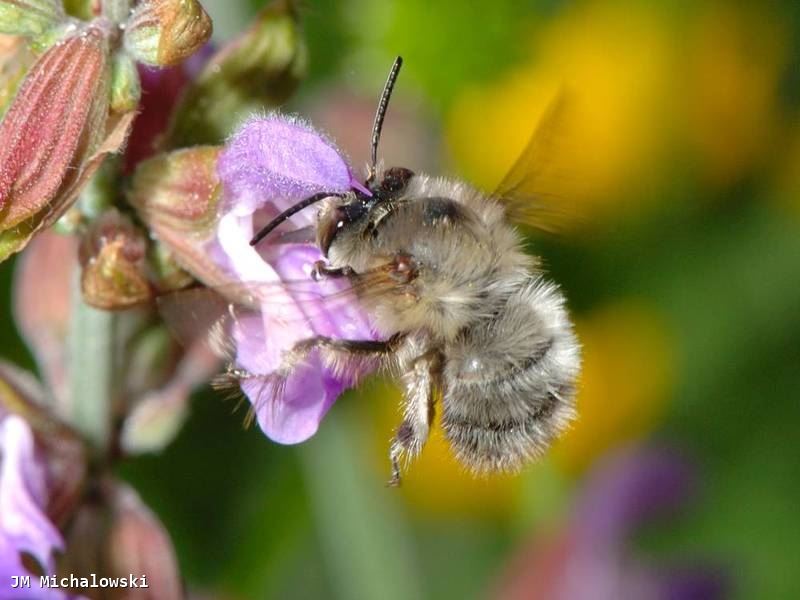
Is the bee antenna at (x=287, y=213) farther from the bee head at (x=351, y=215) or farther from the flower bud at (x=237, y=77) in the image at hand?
the flower bud at (x=237, y=77)

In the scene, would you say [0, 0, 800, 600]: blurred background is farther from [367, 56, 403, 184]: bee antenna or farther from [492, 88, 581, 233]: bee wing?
[367, 56, 403, 184]: bee antenna

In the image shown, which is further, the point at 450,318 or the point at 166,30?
the point at 450,318

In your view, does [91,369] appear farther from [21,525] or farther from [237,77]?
[237,77]

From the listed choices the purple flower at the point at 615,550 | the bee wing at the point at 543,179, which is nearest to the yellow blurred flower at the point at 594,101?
the purple flower at the point at 615,550

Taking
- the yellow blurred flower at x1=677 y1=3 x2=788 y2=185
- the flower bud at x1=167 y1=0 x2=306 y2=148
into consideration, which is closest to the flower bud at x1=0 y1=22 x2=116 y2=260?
the flower bud at x1=167 y1=0 x2=306 y2=148

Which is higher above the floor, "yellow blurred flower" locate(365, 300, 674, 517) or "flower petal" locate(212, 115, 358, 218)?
"flower petal" locate(212, 115, 358, 218)

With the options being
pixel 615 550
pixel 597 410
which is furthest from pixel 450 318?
pixel 597 410
